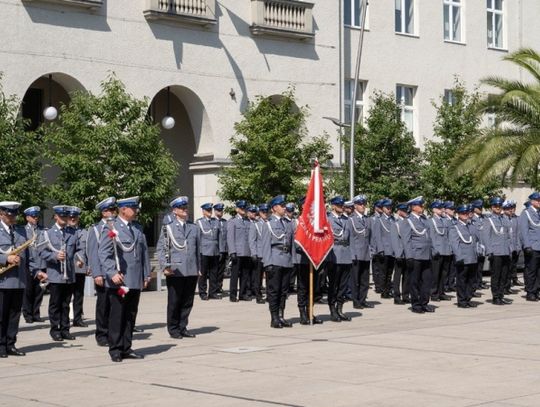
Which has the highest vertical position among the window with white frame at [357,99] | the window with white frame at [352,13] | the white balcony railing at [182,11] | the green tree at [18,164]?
the window with white frame at [352,13]

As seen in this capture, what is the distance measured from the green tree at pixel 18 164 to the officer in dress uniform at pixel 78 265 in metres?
6.23

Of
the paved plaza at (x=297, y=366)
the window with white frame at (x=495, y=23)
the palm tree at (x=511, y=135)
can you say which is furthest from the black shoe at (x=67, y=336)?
the window with white frame at (x=495, y=23)

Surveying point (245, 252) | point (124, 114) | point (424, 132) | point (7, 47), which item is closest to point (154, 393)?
point (245, 252)

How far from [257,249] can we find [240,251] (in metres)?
1.25

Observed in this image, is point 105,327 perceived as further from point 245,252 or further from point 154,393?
point 245,252

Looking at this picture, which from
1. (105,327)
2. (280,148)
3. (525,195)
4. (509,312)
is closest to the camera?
(105,327)

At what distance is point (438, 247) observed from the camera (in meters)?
23.2

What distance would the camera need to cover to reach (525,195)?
44.5m

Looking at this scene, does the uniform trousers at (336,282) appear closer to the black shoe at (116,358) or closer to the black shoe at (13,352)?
the black shoe at (116,358)

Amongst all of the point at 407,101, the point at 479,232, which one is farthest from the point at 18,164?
the point at 407,101

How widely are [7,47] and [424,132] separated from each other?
56.1 ft

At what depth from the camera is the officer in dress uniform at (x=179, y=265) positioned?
16547 mm

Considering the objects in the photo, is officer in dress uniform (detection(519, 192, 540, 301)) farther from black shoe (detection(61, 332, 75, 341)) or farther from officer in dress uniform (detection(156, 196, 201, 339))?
black shoe (detection(61, 332, 75, 341))

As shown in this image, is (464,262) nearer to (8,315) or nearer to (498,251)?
(498,251)
